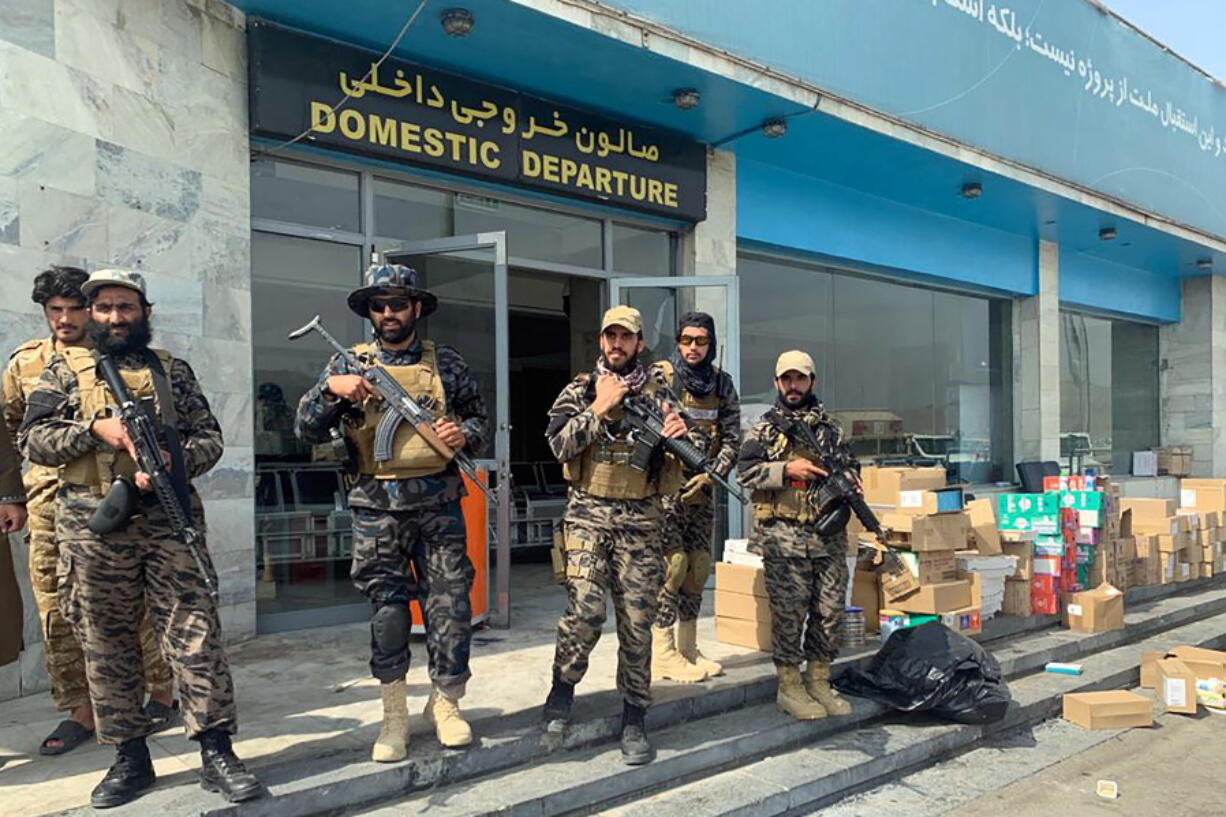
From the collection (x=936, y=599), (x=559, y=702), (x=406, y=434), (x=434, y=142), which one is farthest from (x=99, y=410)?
Result: (x=936, y=599)

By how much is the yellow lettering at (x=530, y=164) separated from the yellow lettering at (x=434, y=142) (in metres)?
0.66

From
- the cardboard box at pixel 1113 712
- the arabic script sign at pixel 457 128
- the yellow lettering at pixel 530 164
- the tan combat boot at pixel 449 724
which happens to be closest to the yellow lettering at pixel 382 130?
the arabic script sign at pixel 457 128

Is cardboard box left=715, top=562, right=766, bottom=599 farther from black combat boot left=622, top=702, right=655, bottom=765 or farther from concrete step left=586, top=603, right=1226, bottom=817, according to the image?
black combat boot left=622, top=702, right=655, bottom=765

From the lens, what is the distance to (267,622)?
523cm

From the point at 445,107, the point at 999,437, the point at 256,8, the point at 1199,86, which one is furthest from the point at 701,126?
the point at 1199,86

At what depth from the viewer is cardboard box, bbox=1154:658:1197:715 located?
4977 mm

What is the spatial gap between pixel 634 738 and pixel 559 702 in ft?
1.14

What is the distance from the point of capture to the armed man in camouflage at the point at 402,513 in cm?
320

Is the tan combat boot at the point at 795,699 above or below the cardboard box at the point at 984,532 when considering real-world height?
below

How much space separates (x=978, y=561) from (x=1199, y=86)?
10.1 m

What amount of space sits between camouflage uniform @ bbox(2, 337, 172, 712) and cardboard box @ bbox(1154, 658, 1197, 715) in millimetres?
5457

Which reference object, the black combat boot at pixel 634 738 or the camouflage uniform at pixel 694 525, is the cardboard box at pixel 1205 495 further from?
the black combat boot at pixel 634 738

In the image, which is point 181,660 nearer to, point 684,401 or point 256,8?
point 684,401

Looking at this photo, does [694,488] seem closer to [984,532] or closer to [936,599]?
[936,599]
